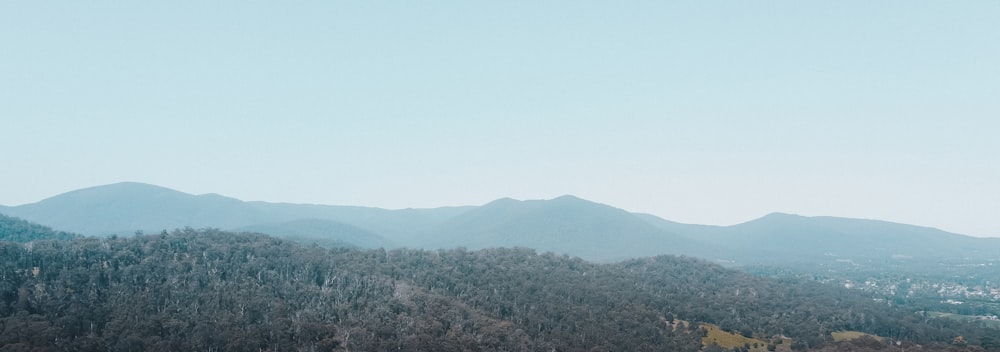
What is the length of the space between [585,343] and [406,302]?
2725cm

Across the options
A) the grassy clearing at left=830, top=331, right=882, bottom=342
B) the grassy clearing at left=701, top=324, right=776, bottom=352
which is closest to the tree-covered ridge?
the grassy clearing at left=701, top=324, right=776, bottom=352

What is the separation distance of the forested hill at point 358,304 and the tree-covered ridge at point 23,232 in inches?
2367

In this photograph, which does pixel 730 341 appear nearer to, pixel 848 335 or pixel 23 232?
pixel 848 335

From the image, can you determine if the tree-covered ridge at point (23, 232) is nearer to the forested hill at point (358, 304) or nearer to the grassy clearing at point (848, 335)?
the forested hill at point (358, 304)

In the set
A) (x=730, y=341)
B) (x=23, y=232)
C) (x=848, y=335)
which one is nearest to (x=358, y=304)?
(x=730, y=341)

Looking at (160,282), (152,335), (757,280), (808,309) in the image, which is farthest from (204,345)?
(757,280)

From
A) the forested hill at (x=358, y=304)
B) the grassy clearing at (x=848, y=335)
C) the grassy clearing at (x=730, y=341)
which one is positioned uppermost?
the forested hill at (x=358, y=304)

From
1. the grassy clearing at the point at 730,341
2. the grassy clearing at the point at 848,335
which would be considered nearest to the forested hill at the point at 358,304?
the grassy clearing at the point at 848,335

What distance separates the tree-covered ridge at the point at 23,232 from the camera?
146625mm

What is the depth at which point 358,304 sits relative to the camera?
8506 centimetres

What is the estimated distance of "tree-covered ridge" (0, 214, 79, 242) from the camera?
147 m

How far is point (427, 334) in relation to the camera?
71.6m

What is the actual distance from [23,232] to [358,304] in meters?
A: 129

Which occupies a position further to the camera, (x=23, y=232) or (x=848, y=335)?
(x=23, y=232)
